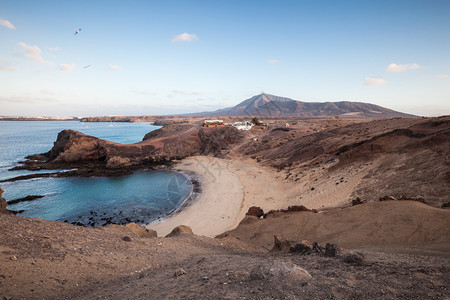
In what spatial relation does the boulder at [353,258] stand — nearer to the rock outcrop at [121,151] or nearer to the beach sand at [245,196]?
the beach sand at [245,196]

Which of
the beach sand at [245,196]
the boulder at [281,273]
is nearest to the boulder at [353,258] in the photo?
the boulder at [281,273]

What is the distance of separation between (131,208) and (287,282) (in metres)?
21.7

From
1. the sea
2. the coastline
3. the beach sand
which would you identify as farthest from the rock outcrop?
the beach sand

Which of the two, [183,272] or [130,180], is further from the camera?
[130,180]

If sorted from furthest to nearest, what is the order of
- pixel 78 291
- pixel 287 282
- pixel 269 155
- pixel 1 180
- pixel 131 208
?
pixel 269 155
pixel 1 180
pixel 131 208
pixel 78 291
pixel 287 282

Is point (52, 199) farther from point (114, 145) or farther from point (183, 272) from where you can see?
point (183, 272)

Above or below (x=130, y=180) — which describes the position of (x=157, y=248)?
above

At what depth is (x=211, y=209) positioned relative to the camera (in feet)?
66.2

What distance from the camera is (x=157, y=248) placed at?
763 cm

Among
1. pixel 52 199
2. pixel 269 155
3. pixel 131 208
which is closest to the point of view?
pixel 131 208

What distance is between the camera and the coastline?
56.4 ft

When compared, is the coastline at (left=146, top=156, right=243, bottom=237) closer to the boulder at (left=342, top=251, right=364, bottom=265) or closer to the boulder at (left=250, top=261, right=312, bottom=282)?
the boulder at (left=342, top=251, right=364, bottom=265)

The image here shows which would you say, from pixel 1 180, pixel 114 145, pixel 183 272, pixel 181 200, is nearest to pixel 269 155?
pixel 181 200

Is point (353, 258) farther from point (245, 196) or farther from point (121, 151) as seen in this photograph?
point (121, 151)
